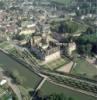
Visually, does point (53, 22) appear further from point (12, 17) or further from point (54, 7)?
point (54, 7)

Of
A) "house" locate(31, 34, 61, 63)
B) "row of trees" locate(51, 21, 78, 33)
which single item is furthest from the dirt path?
"row of trees" locate(51, 21, 78, 33)

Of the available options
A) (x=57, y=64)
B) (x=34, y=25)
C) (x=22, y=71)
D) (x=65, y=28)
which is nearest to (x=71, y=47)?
(x=57, y=64)

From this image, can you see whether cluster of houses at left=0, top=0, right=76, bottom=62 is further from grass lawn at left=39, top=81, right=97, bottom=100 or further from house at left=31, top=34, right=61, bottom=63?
grass lawn at left=39, top=81, right=97, bottom=100

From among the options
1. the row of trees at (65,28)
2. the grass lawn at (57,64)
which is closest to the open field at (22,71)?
the grass lawn at (57,64)

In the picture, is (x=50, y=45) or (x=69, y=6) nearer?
(x=50, y=45)

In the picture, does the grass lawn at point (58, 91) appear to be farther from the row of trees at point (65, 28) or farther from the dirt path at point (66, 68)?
the row of trees at point (65, 28)

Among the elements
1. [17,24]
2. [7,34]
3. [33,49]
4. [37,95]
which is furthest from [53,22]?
[37,95]

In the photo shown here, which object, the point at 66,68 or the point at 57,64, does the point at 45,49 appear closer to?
the point at 57,64
